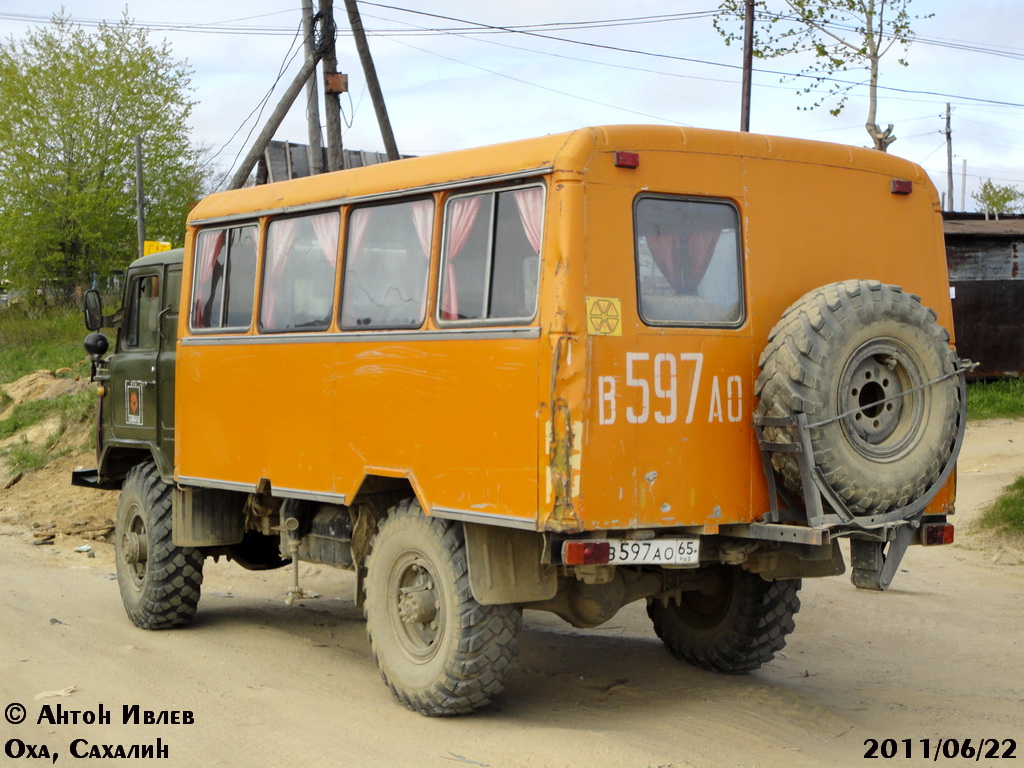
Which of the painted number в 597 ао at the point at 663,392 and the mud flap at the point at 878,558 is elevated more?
the painted number в 597 ао at the point at 663,392

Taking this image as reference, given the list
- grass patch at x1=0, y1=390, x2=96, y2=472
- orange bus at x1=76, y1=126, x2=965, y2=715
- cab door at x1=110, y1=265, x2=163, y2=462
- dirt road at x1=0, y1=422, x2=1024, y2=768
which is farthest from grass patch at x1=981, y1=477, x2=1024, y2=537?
grass patch at x1=0, y1=390, x2=96, y2=472

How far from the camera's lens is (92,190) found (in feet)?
99.5

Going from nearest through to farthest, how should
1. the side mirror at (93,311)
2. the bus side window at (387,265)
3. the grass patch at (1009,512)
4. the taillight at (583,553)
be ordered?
the taillight at (583,553) → the bus side window at (387,265) → the side mirror at (93,311) → the grass patch at (1009,512)

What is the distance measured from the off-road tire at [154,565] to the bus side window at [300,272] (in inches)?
74.1

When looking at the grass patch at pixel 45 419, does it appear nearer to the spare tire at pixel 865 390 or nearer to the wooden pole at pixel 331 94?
the wooden pole at pixel 331 94

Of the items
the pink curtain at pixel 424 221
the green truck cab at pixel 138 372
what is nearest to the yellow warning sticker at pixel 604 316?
the pink curtain at pixel 424 221

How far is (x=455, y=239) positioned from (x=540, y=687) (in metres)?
2.68

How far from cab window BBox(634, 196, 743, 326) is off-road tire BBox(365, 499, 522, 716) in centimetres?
151

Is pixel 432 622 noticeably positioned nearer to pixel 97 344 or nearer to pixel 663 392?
pixel 663 392

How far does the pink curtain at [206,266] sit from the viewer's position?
26.5 feet

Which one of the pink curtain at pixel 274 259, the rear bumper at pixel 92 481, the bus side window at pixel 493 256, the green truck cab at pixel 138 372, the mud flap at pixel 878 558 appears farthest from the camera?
the rear bumper at pixel 92 481

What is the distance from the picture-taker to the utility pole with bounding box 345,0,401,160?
54.9 feet

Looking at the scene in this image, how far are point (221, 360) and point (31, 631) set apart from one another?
87.9 inches

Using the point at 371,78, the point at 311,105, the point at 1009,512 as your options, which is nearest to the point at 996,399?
the point at 1009,512
